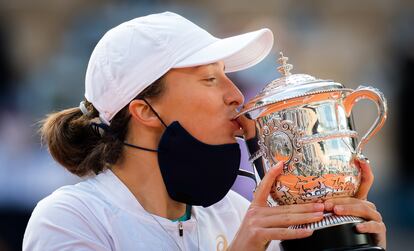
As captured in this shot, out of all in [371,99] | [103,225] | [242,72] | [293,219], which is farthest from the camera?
[242,72]

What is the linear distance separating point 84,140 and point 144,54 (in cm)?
40

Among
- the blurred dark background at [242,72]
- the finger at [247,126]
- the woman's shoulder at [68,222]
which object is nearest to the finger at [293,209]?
the finger at [247,126]

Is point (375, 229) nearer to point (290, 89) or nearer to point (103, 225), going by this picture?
point (290, 89)

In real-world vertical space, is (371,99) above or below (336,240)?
above

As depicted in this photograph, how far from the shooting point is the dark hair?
2717mm

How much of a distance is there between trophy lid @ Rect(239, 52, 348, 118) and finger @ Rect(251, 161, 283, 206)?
0.18 m

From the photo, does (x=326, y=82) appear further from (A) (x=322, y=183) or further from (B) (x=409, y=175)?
(B) (x=409, y=175)

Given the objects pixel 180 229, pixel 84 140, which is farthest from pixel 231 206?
pixel 84 140

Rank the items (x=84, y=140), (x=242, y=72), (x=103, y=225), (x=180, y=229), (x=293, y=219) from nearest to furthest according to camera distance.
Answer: (x=293, y=219) < (x=103, y=225) < (x=180, y=229) < (x=84, y=140) < (x=242, y=72)

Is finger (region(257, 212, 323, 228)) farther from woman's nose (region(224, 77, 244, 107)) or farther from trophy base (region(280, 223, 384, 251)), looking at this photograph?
woman's nose (region(224, 77, 244, 107))

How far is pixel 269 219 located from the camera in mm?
2301

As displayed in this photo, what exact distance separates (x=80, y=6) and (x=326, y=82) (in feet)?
19.8

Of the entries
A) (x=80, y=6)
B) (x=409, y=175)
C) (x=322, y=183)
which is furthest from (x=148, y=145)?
(x=80, y=6)

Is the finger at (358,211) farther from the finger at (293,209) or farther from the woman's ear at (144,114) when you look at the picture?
the woman's ear at (144,114)
